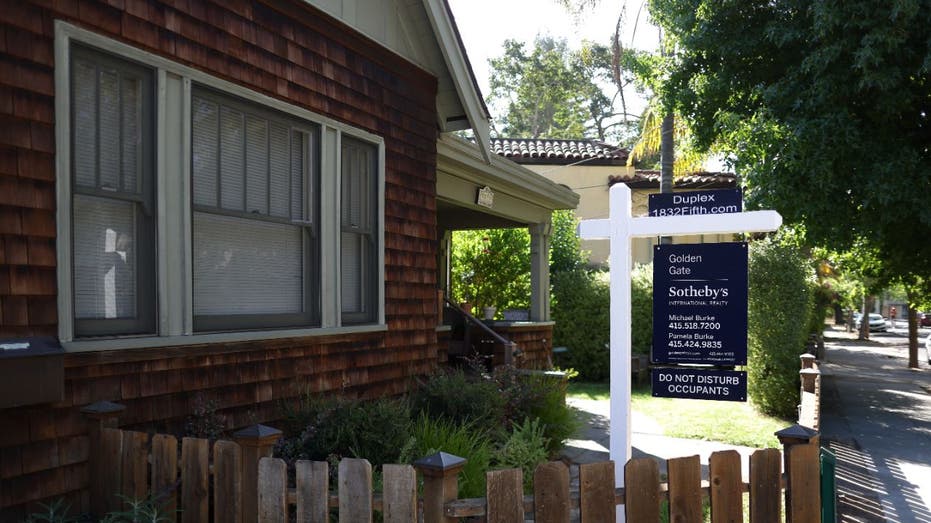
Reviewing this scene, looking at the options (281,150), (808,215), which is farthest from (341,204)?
(808,215)

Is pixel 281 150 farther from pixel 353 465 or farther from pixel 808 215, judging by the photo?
pixel 808 215

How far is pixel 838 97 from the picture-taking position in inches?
355

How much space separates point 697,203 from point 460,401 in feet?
8.80

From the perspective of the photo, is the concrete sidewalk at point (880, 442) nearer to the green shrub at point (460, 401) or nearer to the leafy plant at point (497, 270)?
the green shrub at point (460, 401)

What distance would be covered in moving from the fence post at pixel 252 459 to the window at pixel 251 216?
1.68 metres

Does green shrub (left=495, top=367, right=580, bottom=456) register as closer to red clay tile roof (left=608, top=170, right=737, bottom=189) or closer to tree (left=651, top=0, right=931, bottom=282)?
tree (left=651, top=0, right=931, bottom=282)

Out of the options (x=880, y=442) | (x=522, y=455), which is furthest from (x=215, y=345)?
(x=880, y=442)

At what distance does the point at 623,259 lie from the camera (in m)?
5.16

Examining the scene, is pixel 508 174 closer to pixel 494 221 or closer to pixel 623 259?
pixel 494 221

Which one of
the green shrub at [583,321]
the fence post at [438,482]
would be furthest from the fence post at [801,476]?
the green shrub at [583,321]

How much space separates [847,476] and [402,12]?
6264 millimetres

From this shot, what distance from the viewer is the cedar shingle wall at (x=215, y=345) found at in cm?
359

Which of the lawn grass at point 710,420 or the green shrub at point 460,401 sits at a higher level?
the green shrub at point 460,401

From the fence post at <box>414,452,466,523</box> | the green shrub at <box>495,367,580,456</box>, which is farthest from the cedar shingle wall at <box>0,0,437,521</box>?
the fence post at <box>414,452,466,523</box>
